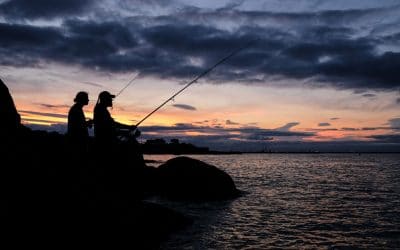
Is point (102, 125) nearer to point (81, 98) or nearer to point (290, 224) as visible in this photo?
point (81, 98)

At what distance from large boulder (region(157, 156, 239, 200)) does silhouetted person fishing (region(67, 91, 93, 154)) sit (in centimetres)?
818

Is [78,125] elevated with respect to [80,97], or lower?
lower

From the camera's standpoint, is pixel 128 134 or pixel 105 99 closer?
pixel 105 99

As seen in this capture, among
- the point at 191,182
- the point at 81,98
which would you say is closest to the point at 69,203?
the point at 81,98

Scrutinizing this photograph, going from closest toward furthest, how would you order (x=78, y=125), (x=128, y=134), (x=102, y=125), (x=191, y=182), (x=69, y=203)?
(x=69, y=203), (x=78, y=125), (x=102, y=125), (x=128, y=134), (x=191, y=182)

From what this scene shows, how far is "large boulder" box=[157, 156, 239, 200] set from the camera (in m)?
16.3

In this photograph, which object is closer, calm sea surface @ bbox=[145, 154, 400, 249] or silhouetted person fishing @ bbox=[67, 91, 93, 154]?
silhouetted person fishing @ bbox=[67, 91, 93, 154]

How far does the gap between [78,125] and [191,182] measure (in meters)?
8.66

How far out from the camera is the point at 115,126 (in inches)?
373

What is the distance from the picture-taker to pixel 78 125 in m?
8.73

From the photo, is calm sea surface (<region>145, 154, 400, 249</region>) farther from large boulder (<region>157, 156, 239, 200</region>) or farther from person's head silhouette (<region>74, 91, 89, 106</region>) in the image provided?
person's head silhouette (<region>74, 91, 89, 106</region>)

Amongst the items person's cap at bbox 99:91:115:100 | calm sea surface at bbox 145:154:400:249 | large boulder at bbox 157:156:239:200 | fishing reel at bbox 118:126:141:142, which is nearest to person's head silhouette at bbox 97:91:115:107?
person's cap at bbox 99:91:115:100

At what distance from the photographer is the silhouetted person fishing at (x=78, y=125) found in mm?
8688

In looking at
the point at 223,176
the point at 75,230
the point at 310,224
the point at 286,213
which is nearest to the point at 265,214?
the point at 286,213
